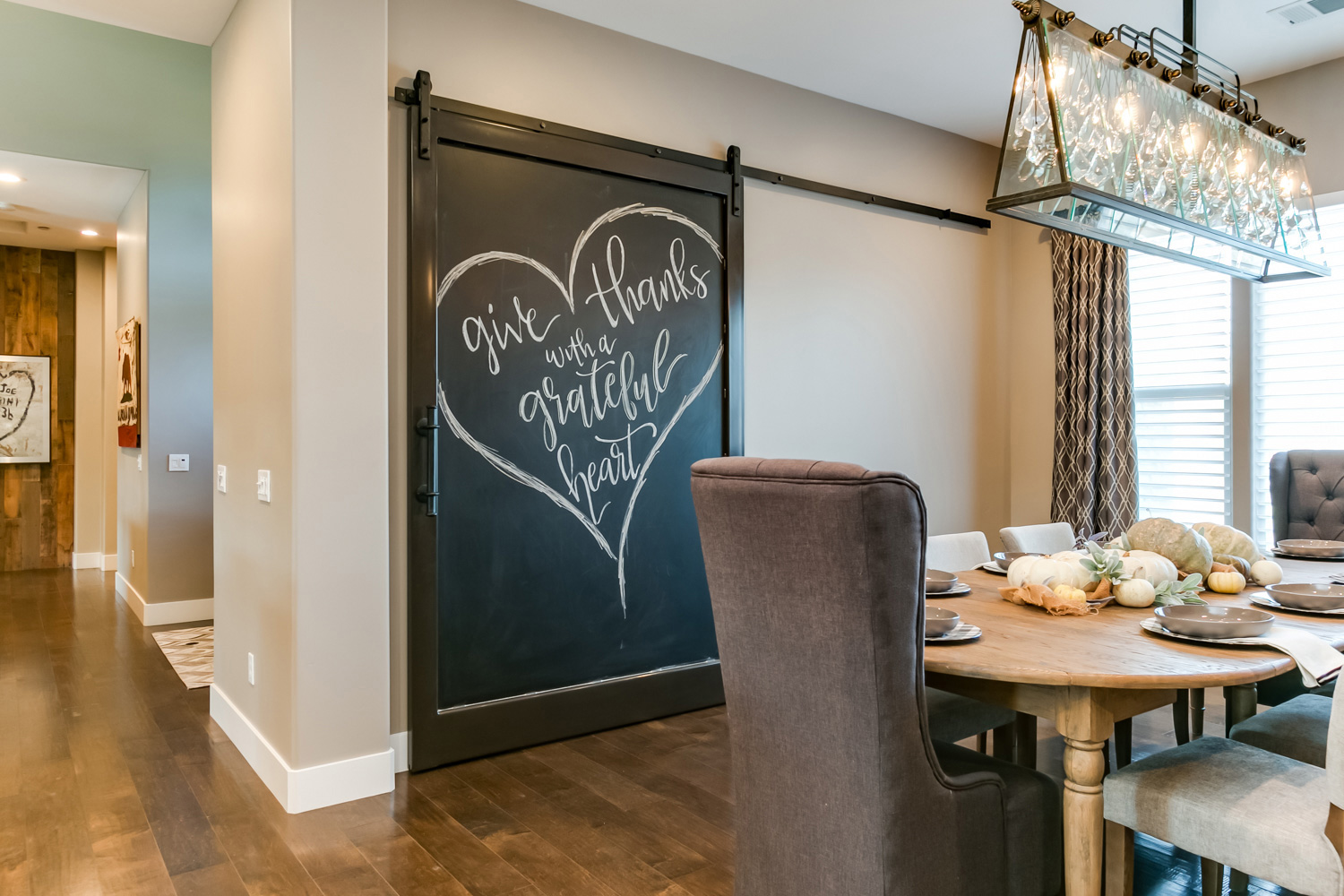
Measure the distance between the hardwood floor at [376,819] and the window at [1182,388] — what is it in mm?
1116

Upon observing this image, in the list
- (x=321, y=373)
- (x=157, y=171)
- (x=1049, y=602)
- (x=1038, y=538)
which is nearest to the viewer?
(x=1049, y=602)

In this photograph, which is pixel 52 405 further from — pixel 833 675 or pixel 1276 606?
pixel 1276 606

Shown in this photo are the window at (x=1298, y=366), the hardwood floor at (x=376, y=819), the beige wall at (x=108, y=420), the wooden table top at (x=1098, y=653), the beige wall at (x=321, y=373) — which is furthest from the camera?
the beige wall at (x=108, y=420)

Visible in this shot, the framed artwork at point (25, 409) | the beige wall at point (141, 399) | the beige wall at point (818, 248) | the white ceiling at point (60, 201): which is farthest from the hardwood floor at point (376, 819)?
the framed artwork at point (25, 409)

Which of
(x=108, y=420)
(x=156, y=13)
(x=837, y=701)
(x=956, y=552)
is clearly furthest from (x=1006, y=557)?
(x=108, y=420)

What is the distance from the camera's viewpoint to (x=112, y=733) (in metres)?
3.32

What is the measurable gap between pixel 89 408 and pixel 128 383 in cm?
209

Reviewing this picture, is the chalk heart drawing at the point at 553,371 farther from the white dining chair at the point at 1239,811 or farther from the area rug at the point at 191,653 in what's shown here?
the white dining chair at the point at 1239,811

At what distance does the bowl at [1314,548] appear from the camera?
8.93 ft

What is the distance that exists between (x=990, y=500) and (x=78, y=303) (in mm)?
7638

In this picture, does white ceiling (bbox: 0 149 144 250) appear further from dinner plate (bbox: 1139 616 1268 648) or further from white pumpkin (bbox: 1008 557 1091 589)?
dinner plate (bbox: 1139 616 1268 648)

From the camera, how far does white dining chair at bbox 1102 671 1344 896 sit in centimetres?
141

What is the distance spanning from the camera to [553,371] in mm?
3275

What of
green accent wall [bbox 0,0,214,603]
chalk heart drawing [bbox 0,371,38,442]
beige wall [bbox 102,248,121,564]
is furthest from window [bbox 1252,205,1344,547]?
chalk heart drawing [bbox 0,371,38,442]
